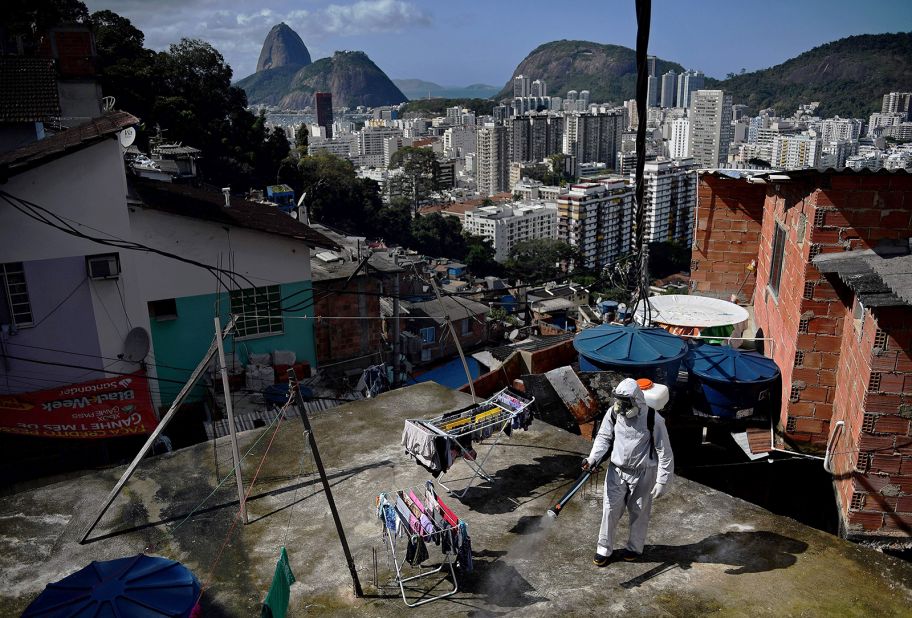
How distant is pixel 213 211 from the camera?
15.7 meters

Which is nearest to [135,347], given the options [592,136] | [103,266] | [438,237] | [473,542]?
[103,266]

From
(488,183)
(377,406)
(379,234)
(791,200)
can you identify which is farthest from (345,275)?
(488,183)

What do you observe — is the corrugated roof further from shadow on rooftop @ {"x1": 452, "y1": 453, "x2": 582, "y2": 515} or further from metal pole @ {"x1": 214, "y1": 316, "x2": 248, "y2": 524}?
metal pole @ {"x1": 214, "y1": 316, "x2": 248, "y2": 524}

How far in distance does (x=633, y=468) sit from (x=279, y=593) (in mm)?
3015

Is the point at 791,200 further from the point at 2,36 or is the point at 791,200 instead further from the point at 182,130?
the point at 182,130

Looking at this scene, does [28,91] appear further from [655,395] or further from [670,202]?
[670,202]

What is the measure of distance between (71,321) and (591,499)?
1119cm

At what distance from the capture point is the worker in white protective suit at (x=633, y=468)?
570 centimetres

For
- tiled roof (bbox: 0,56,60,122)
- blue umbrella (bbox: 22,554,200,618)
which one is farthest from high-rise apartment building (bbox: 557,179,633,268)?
blue umbrella (bbox: 22,554,200,618)

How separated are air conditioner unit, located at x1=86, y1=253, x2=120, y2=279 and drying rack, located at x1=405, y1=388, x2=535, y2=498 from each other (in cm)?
886

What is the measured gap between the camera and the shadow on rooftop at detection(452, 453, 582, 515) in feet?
22.6

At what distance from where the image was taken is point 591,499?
6.85 metres

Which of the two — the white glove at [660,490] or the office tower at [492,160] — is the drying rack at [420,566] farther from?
the office tower at [492,160]

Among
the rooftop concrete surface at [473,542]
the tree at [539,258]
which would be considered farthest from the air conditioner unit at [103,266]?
the tree at [539,258]
